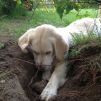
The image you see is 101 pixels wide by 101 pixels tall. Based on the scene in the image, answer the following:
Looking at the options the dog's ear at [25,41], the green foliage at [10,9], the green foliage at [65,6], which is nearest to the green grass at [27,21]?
the green foliage at [10,9]

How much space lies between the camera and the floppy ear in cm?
332

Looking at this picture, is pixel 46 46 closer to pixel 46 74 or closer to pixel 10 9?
pixel 46 74

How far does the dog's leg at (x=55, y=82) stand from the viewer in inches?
120

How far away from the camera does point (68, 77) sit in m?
3.34

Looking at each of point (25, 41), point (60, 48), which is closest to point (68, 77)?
point (60, 48)

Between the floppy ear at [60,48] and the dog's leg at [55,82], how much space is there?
96 millimetres

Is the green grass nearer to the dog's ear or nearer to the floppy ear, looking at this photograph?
the dog's ear

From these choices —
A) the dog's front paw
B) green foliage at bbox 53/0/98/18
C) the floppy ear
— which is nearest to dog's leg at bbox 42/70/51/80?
the floppy ear

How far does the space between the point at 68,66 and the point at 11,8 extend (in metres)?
4.70

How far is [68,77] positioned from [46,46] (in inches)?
13.7

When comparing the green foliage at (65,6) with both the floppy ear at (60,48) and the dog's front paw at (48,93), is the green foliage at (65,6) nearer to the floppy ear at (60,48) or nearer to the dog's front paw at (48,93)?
the floppy ear at (60,48)

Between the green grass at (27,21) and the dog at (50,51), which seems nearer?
the dog at (50,51)

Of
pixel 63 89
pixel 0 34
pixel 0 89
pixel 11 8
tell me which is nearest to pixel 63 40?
pixel 63 89

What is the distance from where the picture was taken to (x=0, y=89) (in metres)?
2.94
